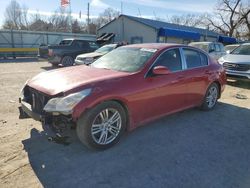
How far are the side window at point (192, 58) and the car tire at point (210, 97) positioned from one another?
2.42 ft

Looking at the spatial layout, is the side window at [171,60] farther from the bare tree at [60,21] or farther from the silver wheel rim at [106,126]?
the bare tree at [60,21]

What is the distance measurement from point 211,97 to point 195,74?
1.12m

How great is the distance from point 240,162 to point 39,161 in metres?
2.86

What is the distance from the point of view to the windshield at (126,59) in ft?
14.8

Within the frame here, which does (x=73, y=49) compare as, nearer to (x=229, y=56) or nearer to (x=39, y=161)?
(x=229, y=56)

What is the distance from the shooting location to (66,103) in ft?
11.3

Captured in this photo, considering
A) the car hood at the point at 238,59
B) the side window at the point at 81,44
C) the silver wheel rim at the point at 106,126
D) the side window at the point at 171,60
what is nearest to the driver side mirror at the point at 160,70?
the side window at the point at 171,60

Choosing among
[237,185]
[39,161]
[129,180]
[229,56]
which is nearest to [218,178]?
[237,185]

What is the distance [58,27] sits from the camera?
61.4 metres

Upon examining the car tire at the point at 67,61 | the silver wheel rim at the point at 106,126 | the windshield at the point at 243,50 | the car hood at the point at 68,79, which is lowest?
the silver wheel rim at the point at 106,126

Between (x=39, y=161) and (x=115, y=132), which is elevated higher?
(x=115, y=132)

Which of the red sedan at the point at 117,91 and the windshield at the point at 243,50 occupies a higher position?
the windshield at the point at 243,50

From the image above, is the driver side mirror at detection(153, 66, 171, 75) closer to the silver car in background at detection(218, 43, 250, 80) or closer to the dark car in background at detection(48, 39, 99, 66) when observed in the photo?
the silver car in background at detection(218, 43, 250, 80)

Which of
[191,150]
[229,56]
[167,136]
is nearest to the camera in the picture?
[191,150]
